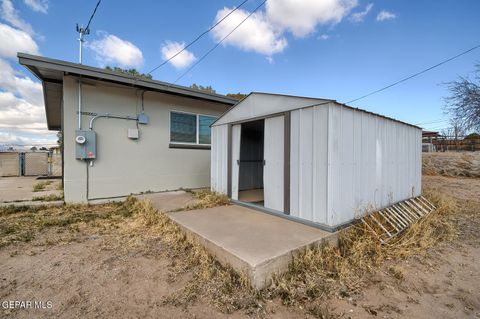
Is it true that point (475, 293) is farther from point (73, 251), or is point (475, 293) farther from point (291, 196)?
point (73, 251)

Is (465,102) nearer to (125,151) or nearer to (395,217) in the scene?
(395,217)

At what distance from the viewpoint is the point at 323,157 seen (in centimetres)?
278

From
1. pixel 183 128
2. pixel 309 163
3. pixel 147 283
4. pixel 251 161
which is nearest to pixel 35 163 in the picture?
pixel 183 128

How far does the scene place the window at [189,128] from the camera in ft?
19.3

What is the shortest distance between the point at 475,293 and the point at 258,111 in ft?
11.2

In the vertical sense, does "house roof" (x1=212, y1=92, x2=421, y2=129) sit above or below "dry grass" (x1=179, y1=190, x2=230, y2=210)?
above

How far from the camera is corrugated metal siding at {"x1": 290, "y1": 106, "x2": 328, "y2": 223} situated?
2789mm

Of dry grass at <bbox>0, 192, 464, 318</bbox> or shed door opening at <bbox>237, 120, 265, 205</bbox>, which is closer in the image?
dry grass at <bbox>0, 192, 464, 318</bbox>

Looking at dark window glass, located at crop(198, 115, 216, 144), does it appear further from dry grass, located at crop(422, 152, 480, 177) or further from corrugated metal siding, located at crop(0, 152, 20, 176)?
corrugated metal siding, located at crop(0, 152, 20, 176)

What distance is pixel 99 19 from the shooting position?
17.6 feet

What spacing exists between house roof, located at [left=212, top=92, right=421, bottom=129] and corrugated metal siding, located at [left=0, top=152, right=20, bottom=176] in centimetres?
1225

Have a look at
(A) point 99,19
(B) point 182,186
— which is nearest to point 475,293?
(B) point 182,186

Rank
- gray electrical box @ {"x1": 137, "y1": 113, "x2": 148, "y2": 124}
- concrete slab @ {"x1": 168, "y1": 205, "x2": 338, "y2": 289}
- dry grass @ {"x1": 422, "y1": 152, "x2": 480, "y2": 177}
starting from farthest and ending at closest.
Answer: dry grass @ {"x1": 422, "y1": 152, "x2": 480, "y2": 177}, gray electrical box @ {"x1": 137, "y1": 113, "x2": 148, "y2": 124}, concrete slab @ {"x1": 168, "y1": 205, "x2": 338, "y2": 289}

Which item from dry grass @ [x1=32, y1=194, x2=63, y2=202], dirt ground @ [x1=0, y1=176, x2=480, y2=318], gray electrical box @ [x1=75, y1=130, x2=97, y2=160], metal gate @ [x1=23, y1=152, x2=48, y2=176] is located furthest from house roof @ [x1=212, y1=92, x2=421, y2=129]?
metal gate @ [x1=23, y1=152, x2=48, y2=176]
